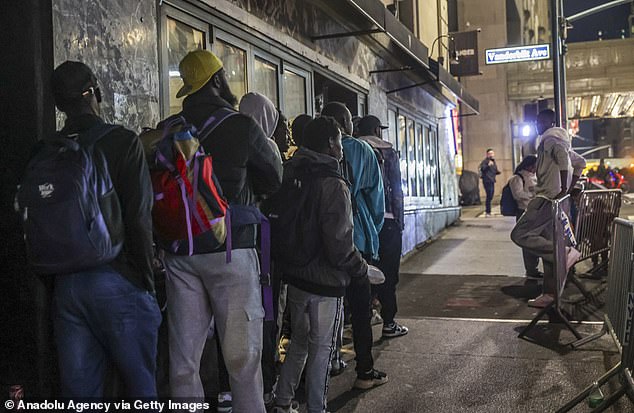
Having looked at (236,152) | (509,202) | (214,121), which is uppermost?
(214,121)

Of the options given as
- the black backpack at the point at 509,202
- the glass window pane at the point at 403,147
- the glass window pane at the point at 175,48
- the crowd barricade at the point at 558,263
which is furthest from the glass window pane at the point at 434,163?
the glass window pane at the point at 175,48

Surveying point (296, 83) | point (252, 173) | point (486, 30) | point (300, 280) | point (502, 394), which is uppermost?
point (486, 30)

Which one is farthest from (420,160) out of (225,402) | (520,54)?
(225,402)

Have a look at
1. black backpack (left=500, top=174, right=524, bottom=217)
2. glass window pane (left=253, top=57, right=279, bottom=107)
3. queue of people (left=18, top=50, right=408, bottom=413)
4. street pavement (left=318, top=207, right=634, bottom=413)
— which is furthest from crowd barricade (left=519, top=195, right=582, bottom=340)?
glass window pane (left=253, top=57, right=279, bottom=107)

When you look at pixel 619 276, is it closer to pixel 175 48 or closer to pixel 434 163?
pixel 175 48

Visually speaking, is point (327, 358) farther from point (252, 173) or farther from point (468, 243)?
point (468, 243)

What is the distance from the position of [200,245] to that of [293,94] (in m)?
5.13

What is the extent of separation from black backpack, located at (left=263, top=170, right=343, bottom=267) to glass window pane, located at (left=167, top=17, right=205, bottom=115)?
1.82 m

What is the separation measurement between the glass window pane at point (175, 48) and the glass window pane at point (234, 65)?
52 centimetres

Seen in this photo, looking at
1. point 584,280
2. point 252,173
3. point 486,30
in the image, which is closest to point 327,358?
point 252,173

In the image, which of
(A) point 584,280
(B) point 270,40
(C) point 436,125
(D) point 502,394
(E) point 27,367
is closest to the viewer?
(E) point 27,367

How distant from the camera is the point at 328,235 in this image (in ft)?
12.3

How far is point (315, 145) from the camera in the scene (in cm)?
404

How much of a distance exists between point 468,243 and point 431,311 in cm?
609
